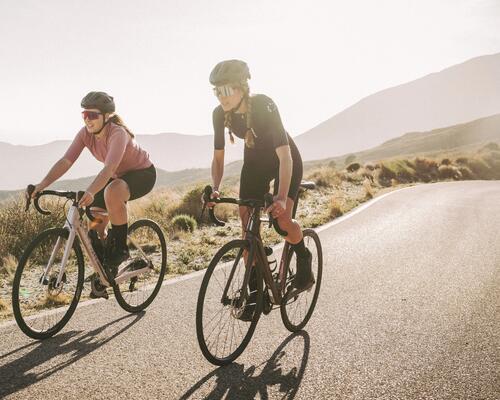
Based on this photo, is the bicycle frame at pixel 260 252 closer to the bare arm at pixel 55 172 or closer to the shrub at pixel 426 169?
the bare arm at pixel 55 172

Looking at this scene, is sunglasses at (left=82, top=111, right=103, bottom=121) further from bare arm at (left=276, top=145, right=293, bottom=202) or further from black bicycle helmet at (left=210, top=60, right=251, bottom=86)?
bare arm at (left=276, top=145, right=293, bottom=202)

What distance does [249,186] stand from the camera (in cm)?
391

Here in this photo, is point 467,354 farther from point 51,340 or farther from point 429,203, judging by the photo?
point 429,203

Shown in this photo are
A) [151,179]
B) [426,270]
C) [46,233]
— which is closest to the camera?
[46,233]

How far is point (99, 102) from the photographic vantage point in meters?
4.07

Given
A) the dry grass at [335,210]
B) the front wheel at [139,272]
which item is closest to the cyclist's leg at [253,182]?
the front wheel at [139,272]

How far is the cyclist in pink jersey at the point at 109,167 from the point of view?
403 centimetres

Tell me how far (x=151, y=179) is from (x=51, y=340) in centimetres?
189

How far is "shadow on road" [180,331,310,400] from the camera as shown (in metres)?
2.93

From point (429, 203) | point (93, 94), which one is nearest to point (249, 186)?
point (93, 94)

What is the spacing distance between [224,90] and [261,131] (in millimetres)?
481

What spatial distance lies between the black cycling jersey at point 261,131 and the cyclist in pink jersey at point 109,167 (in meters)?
0.97

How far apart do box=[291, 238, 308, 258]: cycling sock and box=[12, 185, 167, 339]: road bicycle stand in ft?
6.01

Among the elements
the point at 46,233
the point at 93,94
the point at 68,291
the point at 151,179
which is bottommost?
the point at 68,291
